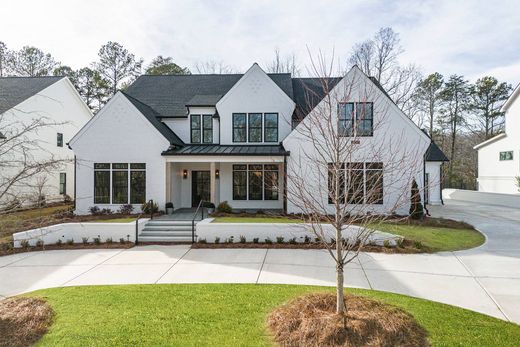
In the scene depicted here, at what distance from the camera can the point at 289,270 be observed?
28.1 ft

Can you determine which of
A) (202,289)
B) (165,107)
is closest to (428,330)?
(202,289)

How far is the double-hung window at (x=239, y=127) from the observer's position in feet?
60.2

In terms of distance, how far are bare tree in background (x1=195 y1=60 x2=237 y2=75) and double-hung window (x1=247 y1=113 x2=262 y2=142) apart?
855 inches

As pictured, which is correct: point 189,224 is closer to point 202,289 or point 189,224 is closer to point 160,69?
point 202,289

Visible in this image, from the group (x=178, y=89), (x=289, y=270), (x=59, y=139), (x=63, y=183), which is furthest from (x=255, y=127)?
(x=63, y=183)

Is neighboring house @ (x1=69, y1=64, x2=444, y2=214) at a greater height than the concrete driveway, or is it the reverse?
neighboring house @ (x1=69, y1=64, x2=444, y2=214)

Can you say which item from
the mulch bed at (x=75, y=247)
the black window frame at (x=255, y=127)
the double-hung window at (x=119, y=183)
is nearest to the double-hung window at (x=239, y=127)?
the black window frame at (x=255, y=127)

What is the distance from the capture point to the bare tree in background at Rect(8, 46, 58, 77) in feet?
111

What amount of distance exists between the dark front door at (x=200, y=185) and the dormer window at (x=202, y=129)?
2156 millimetres

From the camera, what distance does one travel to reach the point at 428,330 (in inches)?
191

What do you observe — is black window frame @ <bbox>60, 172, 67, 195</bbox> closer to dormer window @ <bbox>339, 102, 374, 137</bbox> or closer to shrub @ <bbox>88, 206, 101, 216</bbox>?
shrub @ <bbox>88, 206, 101, 216</bbox>

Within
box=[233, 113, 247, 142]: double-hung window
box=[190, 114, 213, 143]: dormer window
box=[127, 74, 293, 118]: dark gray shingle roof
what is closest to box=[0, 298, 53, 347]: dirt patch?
box=[233, 113, 247, 142]: double-hung window

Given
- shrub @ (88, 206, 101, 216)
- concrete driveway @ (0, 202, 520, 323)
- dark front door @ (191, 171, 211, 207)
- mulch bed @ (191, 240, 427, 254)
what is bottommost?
concrete driveway @ (0, 202, 520, 323)

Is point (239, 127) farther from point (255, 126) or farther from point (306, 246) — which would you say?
point (306, 246)
